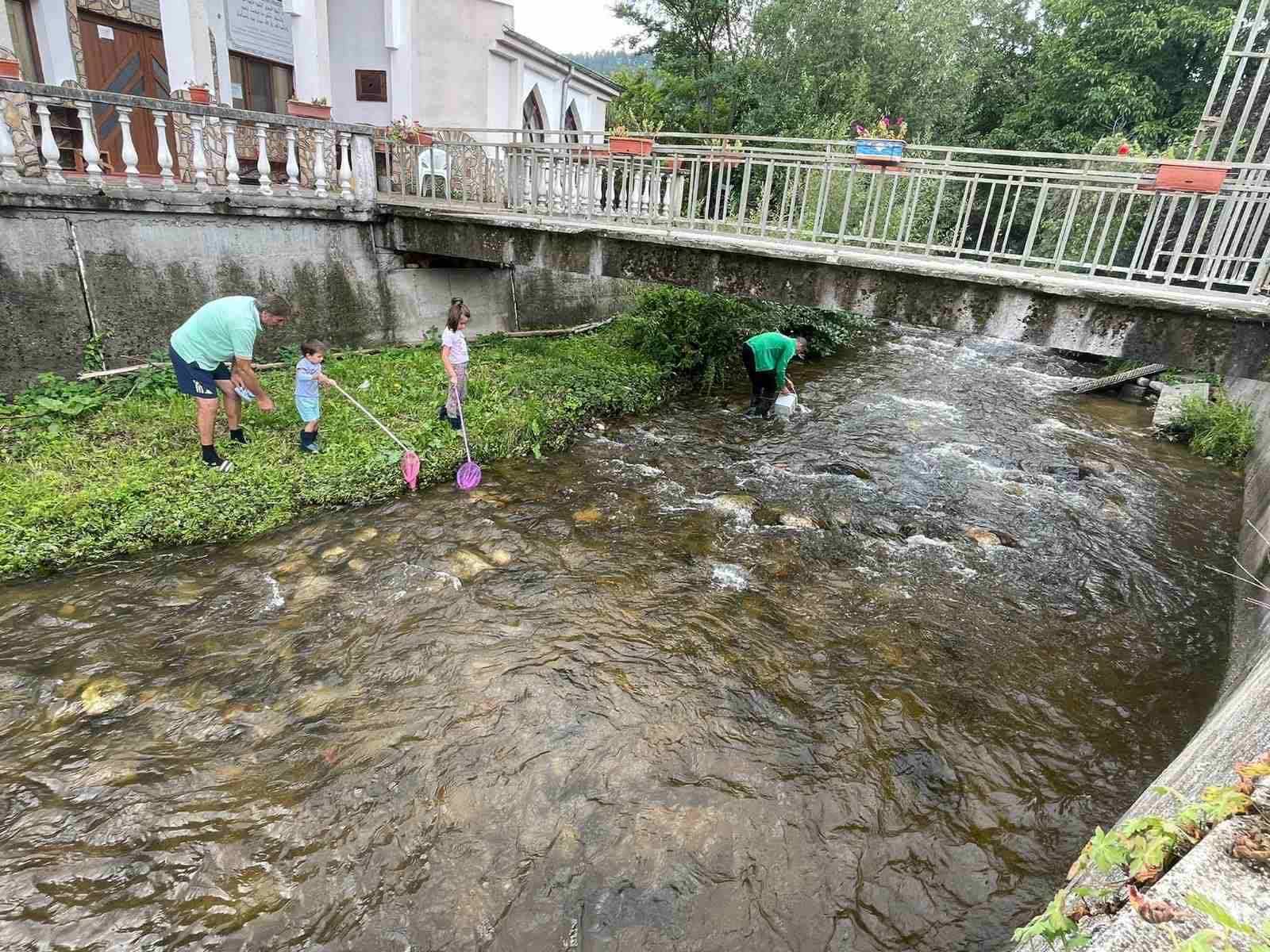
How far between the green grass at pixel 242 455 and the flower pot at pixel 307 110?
3.60 m

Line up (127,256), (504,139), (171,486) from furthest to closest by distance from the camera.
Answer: (504,139) < (127,256) < (171,486)

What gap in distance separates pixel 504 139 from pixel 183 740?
49.2 ft

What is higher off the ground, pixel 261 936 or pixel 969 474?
pixel 969 474

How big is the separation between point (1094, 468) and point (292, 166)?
12.0 m

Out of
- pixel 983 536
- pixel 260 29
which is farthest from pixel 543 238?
pixel 260 29

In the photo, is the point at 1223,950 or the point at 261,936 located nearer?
the point at 1223,950

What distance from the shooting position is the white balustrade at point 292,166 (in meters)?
9.15

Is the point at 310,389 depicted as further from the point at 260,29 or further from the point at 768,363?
the point at 260,29

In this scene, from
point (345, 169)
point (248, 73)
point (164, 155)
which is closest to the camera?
point (164, 155)

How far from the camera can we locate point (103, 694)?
4.65m

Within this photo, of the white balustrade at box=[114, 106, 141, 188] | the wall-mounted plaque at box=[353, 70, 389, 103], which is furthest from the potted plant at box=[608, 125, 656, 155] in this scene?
the wall-mounted plaque at box=[353, 70, 389, 103]

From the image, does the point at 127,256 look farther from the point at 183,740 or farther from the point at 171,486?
the point at 183,740

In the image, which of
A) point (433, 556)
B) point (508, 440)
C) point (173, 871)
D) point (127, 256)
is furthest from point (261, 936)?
point (127, 256)

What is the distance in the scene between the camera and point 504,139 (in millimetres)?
15922
